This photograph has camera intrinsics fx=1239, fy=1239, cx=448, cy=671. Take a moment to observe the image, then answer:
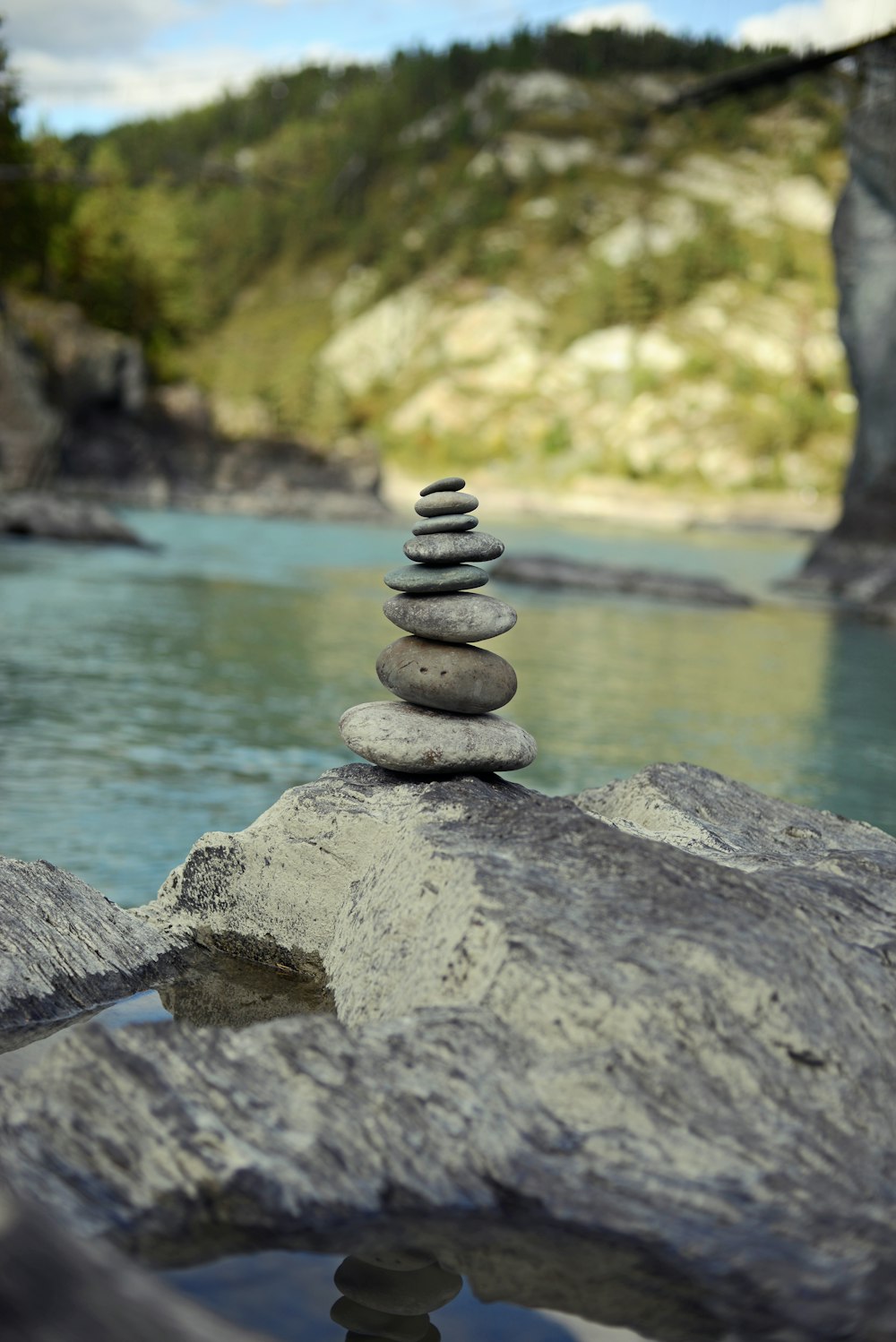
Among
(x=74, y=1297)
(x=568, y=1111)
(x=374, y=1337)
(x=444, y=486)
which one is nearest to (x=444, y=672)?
(x=444, y=486)

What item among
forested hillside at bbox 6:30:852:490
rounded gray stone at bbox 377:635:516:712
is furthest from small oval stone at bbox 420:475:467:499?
forested hillside at bbox 6:30:852:490

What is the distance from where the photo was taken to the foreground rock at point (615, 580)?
2966 centimetres

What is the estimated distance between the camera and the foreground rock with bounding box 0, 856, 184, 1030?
4.82 m

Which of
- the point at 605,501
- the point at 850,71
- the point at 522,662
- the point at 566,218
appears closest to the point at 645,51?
the point at 566,218

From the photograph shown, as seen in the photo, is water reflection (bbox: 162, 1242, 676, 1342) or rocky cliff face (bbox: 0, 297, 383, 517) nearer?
water reflection (bbox: 162, 1242, 676, 1342)

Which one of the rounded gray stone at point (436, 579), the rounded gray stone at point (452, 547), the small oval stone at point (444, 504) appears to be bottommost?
the rounded gray stone at point (436, 579)

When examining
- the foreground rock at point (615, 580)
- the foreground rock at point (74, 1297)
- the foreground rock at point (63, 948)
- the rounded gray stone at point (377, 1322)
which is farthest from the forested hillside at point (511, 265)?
the foreground rock at point (74, 1297)

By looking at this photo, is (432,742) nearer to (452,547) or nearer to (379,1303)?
(452,547)

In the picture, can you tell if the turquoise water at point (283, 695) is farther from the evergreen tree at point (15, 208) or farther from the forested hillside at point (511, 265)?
the forested hillside at point (511, 265)

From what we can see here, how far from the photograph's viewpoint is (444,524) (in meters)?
6.42

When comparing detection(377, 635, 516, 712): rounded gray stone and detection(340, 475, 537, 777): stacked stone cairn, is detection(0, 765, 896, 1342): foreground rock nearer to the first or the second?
detection(340, 475, 537, 777): stacked stone cairn

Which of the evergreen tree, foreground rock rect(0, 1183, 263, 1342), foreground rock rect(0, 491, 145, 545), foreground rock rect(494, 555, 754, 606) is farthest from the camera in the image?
the evergreen tree

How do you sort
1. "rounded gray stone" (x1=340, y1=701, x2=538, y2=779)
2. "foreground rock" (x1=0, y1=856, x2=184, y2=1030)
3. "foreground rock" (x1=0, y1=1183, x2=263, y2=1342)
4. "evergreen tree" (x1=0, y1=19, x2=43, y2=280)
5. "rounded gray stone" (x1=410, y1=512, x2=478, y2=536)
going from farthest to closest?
"evergreen tree" (x1=0, y1=19, x2=43, y2=280), "rounded gray stone" (x1=410, y1=512, x2=478, y2=536), "rounded gray stone" (x1=340, y1=701, x2=538, y2=779), "foreground rock" (x1=0, y1=856, x2=184, y2=1030), "foreground rock" (x1=0, y1=1183, x2=263, y2=1342)

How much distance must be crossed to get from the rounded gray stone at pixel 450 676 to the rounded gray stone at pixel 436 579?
28 cm
